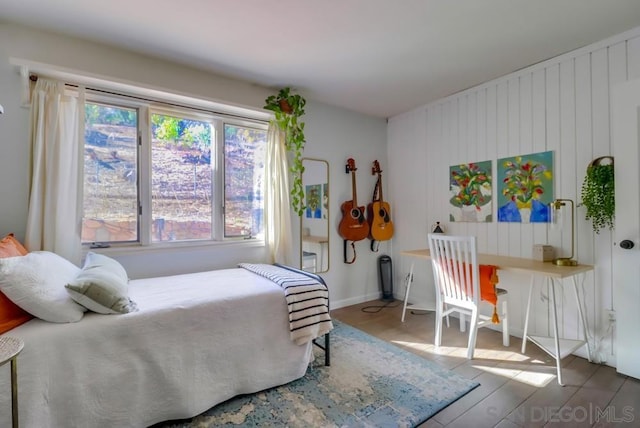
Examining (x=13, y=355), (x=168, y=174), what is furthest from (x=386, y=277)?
(x=13, y=355)

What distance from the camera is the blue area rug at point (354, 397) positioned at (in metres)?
1.61

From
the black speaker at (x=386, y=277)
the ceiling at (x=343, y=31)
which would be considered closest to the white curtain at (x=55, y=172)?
the ceiling at (x=343, y=31)

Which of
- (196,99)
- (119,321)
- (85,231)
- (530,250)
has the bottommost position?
(119,321)

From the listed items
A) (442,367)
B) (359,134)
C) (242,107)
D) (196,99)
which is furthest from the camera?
(359,134)

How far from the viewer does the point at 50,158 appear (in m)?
2.00

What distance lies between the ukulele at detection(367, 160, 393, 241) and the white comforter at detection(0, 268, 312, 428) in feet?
6.20

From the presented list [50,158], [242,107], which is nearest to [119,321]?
[50,158]

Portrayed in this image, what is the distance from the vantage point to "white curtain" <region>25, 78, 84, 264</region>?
195cm

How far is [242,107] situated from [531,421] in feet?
9.79

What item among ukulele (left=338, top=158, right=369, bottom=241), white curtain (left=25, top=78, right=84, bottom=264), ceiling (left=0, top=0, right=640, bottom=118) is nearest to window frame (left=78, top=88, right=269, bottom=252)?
white curtain (left=25, top=78, right=84, bottom=264)

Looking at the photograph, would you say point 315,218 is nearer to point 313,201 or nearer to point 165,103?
point 313,201

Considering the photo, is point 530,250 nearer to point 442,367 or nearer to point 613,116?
point 613,116

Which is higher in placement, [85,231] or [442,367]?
[85,231]

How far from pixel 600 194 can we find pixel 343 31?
213 cm
